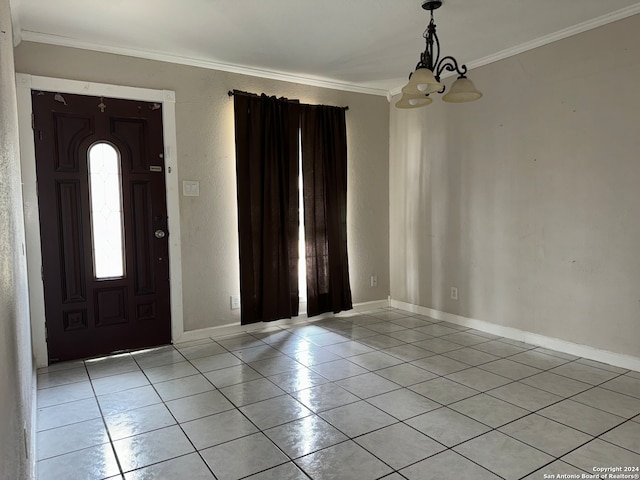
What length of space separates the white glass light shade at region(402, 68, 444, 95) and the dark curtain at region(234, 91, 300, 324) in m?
1.97

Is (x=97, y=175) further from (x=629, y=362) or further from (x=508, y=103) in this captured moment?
(x=629, y=362)

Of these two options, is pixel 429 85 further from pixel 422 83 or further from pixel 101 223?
pixel 101 223

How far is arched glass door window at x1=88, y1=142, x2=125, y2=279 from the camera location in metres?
3.51

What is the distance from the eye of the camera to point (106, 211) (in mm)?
3572

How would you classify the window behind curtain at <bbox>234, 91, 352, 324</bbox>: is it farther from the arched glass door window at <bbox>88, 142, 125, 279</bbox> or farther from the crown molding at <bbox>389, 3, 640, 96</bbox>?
the crown molding at <bbox>389, 3, 640, 96</bbox>

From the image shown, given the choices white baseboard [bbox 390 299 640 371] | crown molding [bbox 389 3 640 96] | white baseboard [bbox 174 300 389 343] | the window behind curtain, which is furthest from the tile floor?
crown molding [bbox 389 3 640 96]

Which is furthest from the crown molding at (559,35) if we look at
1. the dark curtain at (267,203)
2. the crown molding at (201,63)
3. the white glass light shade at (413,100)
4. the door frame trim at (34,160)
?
the door frame trim at (34,160)

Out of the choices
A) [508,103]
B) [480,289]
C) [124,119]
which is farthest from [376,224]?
[124,119]

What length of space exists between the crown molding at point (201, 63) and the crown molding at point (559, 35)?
1105mm

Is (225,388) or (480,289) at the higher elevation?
(480,289)

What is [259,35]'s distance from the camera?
10.9 feet

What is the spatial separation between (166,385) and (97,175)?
175 centimetres

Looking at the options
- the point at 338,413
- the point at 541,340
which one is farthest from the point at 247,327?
the point at 541,340

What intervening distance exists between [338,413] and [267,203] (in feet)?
7.17
